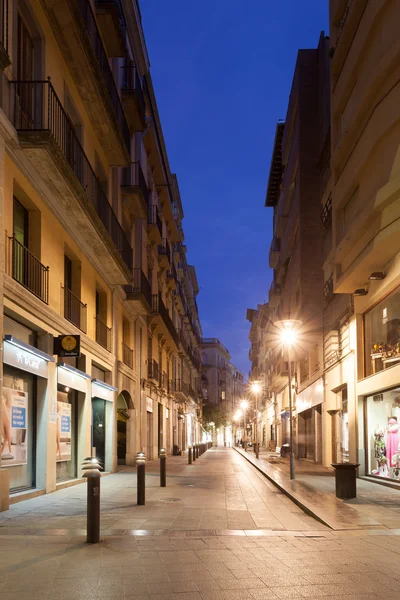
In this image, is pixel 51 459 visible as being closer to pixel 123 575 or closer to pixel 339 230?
pixel 123 575

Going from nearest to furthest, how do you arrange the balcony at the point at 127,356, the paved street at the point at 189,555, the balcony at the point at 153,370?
1. the paved street at the point at 189,555
2. the balcony at the point at 127,356
3. the balcony at the point at 153,370

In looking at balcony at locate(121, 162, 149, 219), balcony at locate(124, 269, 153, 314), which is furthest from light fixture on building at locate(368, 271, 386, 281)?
balcony at locate(124, 269, 153, 314)

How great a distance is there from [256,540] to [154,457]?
2682 centimetres

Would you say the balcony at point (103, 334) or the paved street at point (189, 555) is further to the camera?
the balcony at point (103, 334)

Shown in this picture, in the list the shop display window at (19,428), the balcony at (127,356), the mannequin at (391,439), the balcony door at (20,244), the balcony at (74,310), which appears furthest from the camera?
the balcony at (127,356)

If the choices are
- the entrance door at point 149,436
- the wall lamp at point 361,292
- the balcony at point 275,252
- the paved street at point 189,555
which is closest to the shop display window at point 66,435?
the paved street at point 189,555

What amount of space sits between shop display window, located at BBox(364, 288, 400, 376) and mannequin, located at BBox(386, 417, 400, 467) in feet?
4.84

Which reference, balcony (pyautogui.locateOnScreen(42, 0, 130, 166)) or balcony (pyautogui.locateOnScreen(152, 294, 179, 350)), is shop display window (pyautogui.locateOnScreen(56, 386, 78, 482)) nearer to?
balcony (pyautogui.locateOnScreen(42, 0, 130, 166))

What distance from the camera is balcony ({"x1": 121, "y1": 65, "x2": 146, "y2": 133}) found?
25.4 meters

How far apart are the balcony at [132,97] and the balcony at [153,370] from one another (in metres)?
12.1

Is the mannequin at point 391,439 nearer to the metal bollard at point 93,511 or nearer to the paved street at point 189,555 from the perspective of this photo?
the paved street at point 189,555

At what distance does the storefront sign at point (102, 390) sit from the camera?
20.6 meters

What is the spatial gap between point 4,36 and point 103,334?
12046mm

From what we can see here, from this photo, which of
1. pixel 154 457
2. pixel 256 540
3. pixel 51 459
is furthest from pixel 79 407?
pixel 154 457
